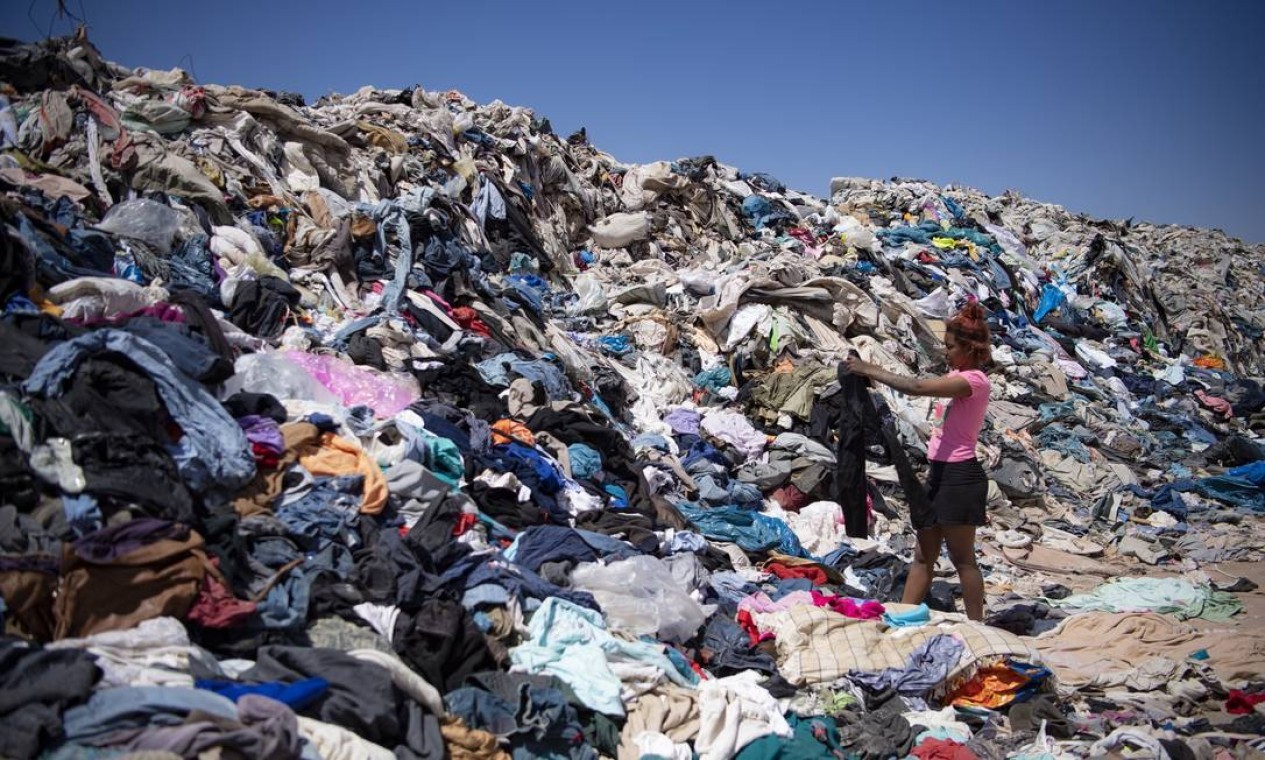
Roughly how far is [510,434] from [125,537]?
2617mm

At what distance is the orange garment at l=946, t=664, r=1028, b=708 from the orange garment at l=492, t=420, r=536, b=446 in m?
2.85

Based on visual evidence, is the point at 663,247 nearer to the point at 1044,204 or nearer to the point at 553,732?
the point at 553,732

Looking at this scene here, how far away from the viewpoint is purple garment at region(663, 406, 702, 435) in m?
6.95

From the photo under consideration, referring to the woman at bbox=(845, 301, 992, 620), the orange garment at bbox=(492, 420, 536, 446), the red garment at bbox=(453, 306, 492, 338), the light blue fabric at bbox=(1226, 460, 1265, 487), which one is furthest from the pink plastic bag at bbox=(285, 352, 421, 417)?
the light blue fabric at bbox=(1226, 460, 1265, 487)

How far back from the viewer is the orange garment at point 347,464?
3.68 meters

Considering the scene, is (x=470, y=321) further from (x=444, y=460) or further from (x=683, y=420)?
(x=444, y=460)

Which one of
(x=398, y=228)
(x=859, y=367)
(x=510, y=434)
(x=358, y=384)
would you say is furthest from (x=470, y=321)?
(x=859, y=367)

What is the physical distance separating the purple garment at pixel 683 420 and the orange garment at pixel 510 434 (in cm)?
202

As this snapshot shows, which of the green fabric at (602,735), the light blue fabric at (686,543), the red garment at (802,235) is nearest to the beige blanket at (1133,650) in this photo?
the light blue fabric at (686,543)

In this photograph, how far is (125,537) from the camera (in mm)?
2586

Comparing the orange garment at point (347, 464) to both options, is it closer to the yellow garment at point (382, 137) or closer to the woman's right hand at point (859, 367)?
the woman's right hand at point (859, 367)

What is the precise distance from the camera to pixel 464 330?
646 cm

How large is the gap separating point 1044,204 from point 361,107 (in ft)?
54.0

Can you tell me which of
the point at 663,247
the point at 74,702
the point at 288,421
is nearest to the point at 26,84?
the point at 288,421
